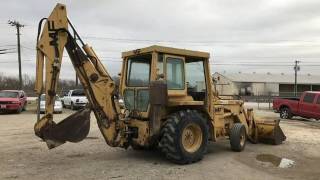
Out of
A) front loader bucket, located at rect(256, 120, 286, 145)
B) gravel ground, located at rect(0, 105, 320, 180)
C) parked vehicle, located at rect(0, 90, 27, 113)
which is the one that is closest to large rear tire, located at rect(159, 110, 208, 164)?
gravel ground, located at rect(0, 105, 320, 180)

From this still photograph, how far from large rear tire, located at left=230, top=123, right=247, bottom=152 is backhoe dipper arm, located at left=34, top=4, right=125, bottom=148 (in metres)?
3.36

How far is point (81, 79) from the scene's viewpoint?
10.4 meters

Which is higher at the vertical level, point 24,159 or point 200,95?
point 200,95

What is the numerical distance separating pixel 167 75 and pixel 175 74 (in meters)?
0.32

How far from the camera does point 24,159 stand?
1093 cm

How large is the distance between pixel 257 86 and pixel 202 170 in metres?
76.2

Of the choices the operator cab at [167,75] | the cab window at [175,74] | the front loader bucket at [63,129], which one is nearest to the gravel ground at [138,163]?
the front loader bucket at [63,129]

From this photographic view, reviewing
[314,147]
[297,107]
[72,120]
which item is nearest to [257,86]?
[297,107]

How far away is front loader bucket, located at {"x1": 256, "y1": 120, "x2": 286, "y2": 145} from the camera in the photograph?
14031mm

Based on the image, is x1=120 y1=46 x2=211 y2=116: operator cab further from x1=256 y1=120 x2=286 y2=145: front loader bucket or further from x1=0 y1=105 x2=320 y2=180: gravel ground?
x1=256 y1=120 x2=286 y2=145: front loader bucket

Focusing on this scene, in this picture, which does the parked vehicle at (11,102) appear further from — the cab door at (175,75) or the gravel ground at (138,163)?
the cab door at (175,75)

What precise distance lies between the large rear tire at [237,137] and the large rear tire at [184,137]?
1564 mm

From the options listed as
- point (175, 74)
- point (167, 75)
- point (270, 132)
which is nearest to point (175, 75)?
point (175, 74)

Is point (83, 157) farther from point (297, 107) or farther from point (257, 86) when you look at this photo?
point (257, 86)
